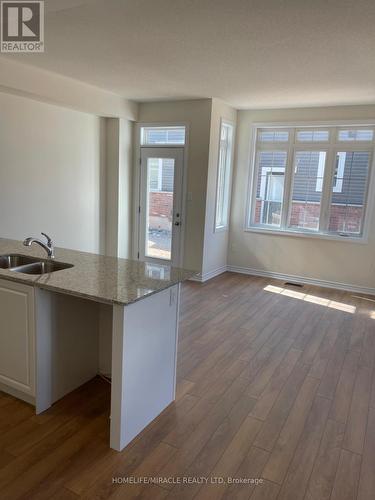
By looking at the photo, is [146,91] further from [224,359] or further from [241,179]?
[224,359]

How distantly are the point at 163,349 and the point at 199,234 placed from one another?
10.9ft

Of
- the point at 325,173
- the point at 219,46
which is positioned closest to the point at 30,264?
the point at 219,46

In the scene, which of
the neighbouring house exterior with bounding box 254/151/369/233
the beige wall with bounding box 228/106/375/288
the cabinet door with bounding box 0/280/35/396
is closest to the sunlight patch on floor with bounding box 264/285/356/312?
the beige wall with bounding box 228/106/375/288

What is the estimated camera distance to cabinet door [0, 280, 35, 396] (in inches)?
93.0

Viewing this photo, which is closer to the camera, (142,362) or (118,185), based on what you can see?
(142,362)

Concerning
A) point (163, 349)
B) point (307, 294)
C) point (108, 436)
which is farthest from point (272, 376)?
point (307, 294)

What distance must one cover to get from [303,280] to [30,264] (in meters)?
4.39

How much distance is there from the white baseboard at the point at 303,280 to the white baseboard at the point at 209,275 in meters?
0.20

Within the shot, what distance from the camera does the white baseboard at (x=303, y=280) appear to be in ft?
18.5

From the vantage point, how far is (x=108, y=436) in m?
2.27

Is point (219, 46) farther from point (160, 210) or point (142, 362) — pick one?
point (160, 210)

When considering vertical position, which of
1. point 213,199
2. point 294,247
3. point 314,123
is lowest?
point 294,247

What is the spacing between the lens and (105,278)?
243 centimetres

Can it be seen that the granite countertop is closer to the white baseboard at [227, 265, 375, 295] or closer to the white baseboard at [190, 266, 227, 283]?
the white baseboard at [190, 266, 227, 283]
